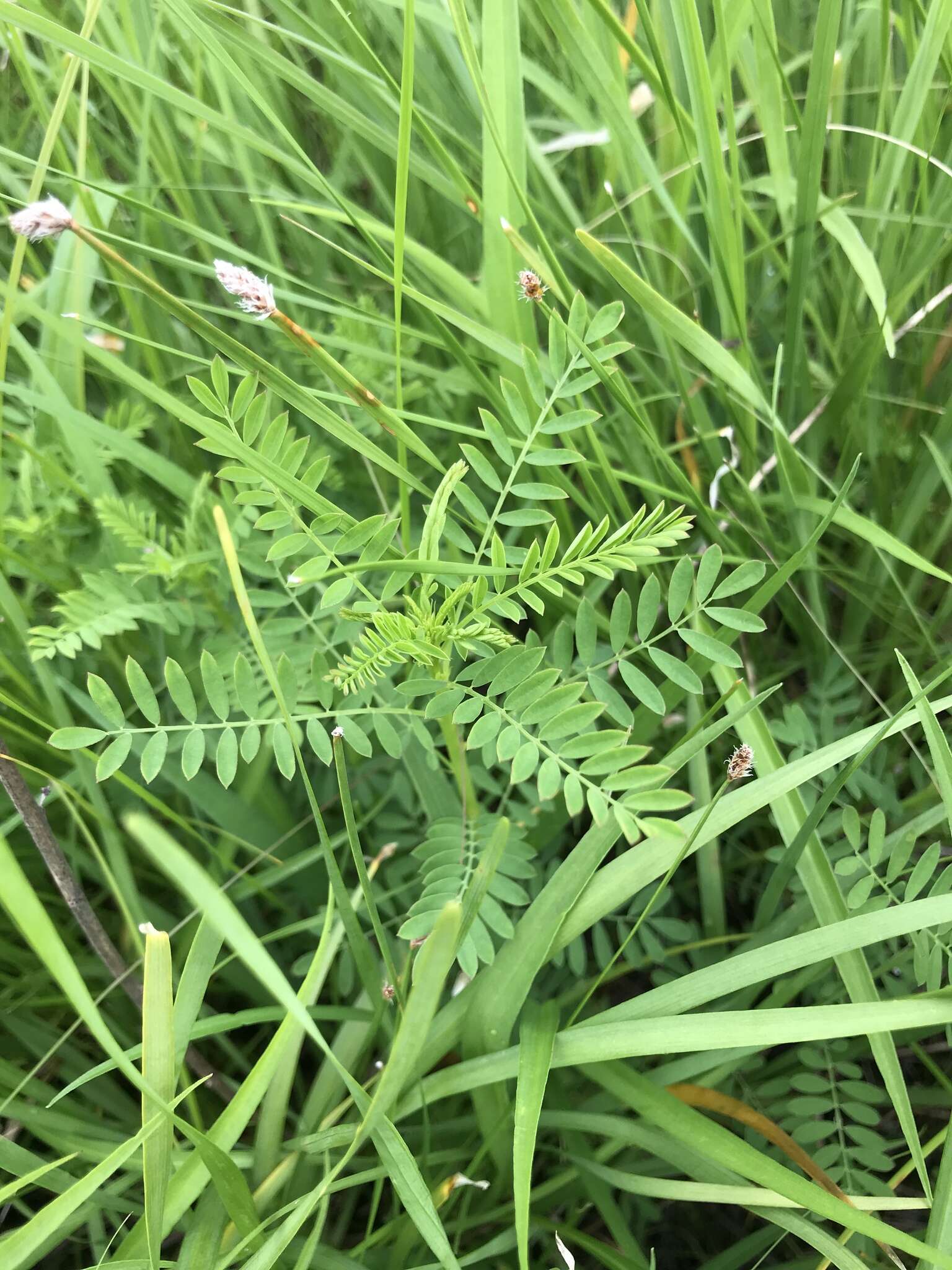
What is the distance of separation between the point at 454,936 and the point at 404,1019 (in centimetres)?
14

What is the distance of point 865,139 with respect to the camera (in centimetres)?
134

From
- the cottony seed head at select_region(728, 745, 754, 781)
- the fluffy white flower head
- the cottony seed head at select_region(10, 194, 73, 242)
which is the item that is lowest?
the cottony seed head at select_region(728, 745, 754, 781)

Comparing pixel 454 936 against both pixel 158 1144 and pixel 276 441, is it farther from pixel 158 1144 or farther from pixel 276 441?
pixel 276 441

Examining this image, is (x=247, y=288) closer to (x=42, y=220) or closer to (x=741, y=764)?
(x=42, y=220)

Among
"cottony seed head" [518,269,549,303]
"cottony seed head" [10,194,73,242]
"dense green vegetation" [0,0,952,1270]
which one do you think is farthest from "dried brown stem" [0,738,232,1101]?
"cottony seed head" [518,269,549,303]

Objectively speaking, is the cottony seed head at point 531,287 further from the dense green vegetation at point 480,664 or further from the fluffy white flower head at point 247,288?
the fluffy white flower head at point 247,288

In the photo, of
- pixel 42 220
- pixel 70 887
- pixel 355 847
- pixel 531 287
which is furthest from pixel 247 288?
pixel 70 887

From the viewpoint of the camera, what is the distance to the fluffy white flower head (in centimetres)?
61

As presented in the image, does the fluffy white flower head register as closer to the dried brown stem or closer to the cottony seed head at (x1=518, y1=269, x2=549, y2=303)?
the cottony seed head at (x1=518, y1=269, x2=549, y2=303)

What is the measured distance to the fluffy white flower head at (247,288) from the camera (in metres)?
0.61

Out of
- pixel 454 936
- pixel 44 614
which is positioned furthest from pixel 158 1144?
pixel 44 614

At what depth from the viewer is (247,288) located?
24.2 inches

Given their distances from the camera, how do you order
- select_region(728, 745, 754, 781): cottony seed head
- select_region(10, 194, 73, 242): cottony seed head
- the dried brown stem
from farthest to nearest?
the dried brown stem → select_region(728, 745, 754, 781): cottony seed head → select_region(10, 194, 73, 242): cottony seed head

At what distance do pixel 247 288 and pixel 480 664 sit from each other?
1.21 feet
